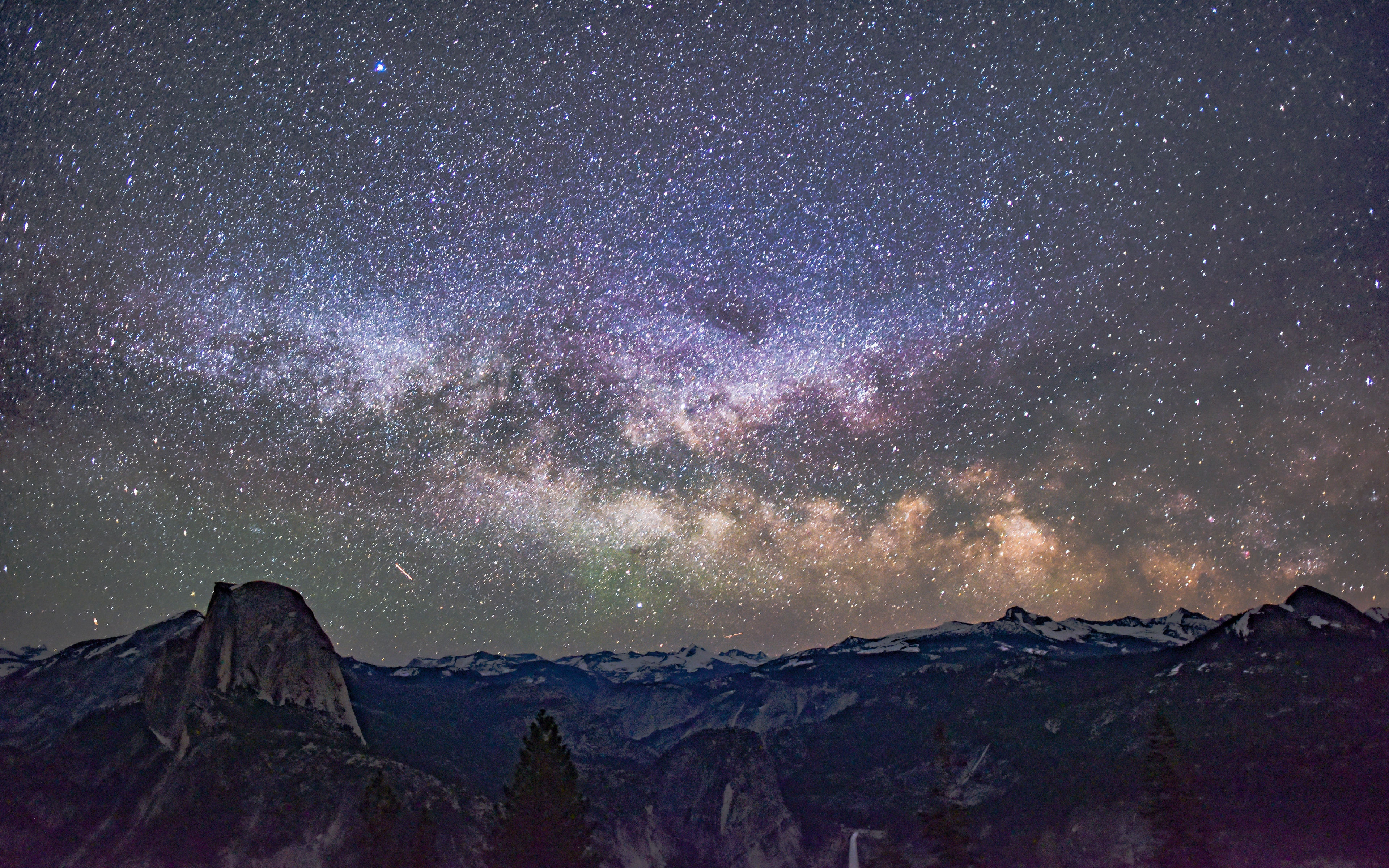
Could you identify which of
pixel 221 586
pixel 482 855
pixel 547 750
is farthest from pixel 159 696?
pixel 547 750

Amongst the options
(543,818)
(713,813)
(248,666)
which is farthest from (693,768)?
(543,818)

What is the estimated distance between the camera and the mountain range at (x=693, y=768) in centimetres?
8338

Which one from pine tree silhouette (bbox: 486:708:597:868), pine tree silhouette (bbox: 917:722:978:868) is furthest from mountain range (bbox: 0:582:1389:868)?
pine tree silhouette (bbox: 486:708:597:868)

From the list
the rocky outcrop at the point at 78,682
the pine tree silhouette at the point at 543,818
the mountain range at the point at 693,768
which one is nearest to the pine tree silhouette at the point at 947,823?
the mountain range at the point at 693,768

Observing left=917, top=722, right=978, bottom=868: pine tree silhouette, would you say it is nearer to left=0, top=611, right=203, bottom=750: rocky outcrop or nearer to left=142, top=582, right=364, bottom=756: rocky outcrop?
left=142, top=582, right=364, bottom=756: rocky outcrop

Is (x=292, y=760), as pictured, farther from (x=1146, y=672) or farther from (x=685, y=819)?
(x=1146, y=672)

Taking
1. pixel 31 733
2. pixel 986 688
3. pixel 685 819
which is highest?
pixel 986 688

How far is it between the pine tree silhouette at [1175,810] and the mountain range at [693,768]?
0.32m

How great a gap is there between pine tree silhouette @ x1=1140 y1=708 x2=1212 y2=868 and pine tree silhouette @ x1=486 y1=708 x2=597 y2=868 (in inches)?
1477

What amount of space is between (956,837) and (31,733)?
5034 inches

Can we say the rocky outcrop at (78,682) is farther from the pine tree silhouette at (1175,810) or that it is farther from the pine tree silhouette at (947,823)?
the pine tree silhouette at (1175,810)

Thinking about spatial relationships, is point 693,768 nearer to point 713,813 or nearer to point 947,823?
point 713,813

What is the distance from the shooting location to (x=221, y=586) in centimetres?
11144

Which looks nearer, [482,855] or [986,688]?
[482,855]
